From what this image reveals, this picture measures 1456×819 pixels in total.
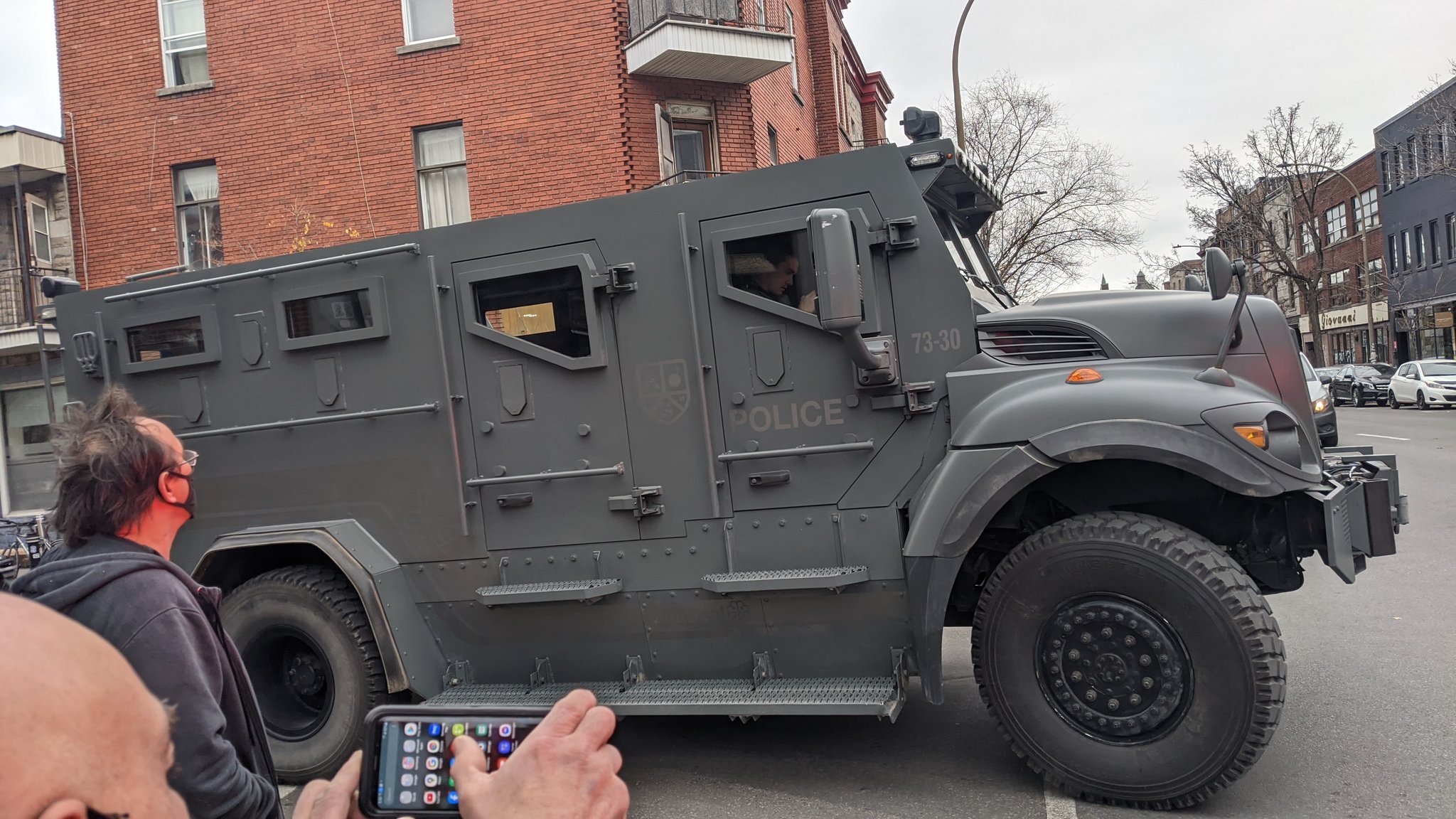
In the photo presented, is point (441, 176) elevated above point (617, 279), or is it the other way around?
point (441, 176)

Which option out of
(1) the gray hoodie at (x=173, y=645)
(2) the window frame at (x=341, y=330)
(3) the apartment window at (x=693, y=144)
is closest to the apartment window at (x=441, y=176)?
(3) the apartment window at (x=693, y=144)

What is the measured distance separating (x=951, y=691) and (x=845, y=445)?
2.25 meters

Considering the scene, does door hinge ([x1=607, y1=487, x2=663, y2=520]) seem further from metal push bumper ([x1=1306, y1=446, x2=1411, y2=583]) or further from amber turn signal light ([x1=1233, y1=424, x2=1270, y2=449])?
metal push bumper ([x1=1306, y1=446, x2=1411, y2=583])

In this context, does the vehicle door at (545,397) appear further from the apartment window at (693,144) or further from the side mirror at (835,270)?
the apartment window at (693,144)

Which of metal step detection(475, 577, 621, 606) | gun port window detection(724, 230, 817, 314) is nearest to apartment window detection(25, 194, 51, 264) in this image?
metal step detection(475, 577, 621, 606)

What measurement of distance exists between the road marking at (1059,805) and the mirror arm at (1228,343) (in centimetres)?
187

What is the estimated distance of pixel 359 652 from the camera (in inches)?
204

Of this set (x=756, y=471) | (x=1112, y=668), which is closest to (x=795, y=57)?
(x=756, y=471)

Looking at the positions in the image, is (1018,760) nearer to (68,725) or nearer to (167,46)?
(68,725)

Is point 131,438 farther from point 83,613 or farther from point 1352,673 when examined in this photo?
point 1352,673

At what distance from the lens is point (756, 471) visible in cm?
468

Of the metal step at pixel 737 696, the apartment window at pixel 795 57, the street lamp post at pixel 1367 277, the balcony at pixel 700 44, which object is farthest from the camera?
the street lamp post at pixel 1367 277

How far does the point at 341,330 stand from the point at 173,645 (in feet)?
11.6

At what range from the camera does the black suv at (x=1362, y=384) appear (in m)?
32.9
